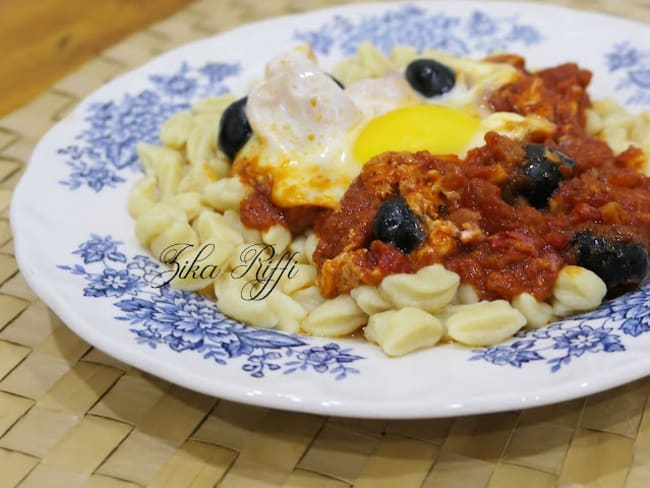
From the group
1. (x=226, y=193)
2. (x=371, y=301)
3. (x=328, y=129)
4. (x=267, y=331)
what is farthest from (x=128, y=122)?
(x=371, y=301)

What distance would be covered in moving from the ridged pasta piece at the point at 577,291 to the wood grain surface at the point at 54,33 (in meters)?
3.65

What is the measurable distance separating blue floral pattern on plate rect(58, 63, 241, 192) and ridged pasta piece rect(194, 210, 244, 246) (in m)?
0.58

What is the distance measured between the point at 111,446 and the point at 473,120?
86.1 inches

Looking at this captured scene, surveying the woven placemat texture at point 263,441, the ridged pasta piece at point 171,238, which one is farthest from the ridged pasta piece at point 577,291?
the ridged pasta piece at point 171,238

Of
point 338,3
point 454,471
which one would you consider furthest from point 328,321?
point 338,3

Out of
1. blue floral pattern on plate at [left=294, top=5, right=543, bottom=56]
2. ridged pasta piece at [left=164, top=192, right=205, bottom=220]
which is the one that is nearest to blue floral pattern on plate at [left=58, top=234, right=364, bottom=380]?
ridged pasta piece at [left=164, top=192, right=205, bottom=220]

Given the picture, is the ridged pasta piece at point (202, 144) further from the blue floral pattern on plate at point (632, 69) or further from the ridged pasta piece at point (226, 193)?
the blue floral pattern on plate at point (632, 69)

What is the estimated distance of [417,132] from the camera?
384 centimetres

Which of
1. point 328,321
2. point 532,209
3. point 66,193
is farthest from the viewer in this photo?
point 66,193

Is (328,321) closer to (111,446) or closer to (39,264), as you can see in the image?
(111,446)

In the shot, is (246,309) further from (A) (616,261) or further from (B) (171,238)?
(A) (616,261)

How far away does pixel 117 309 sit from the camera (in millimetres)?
3115

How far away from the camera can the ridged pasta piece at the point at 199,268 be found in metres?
3.40

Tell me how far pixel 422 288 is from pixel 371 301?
21 cm
